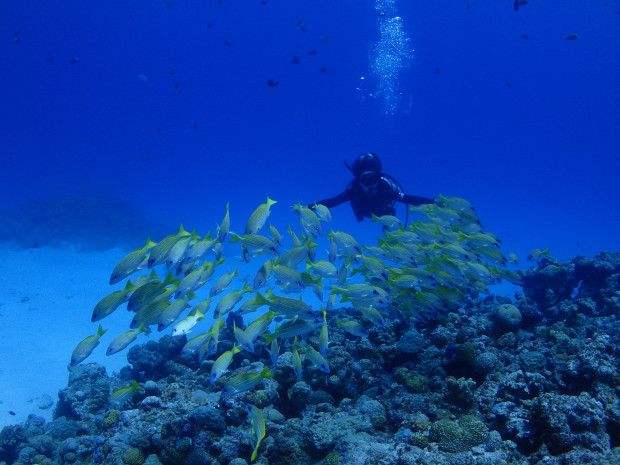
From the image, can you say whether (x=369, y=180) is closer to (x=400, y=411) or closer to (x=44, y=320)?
(x=400, y=411)

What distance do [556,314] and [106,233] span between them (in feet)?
97.6

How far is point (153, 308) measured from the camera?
14.3 ft

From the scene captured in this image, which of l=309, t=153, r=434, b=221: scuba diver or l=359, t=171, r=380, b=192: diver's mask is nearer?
l=359, t=171, r=380, b=192: diver's mask

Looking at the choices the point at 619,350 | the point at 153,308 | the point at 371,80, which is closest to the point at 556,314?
the point at 619,350

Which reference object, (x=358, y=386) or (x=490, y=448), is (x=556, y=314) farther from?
(x=490, y=448)

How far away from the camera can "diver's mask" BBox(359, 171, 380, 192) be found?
1045 cm

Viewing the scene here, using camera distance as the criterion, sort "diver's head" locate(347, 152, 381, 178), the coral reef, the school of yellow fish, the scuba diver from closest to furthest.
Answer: the coral reef
the school of yellow fish
the scuba diver
"diver's head" locate(347, 152, 381, 178)

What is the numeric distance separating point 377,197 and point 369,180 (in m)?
0.67

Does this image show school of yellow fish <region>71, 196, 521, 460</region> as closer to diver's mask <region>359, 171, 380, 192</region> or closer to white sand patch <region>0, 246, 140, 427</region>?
diver's mask <region>359, 171, 380, 192</region>

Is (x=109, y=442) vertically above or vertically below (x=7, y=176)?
below

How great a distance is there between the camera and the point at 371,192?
1070 centimetres

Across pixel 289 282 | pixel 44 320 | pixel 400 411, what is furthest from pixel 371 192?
pixel 44 320

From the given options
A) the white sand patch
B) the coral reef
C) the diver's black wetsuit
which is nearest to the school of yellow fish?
the coral reef

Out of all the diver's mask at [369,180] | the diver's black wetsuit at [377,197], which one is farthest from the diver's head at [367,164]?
the diver's mask at [369,180]
